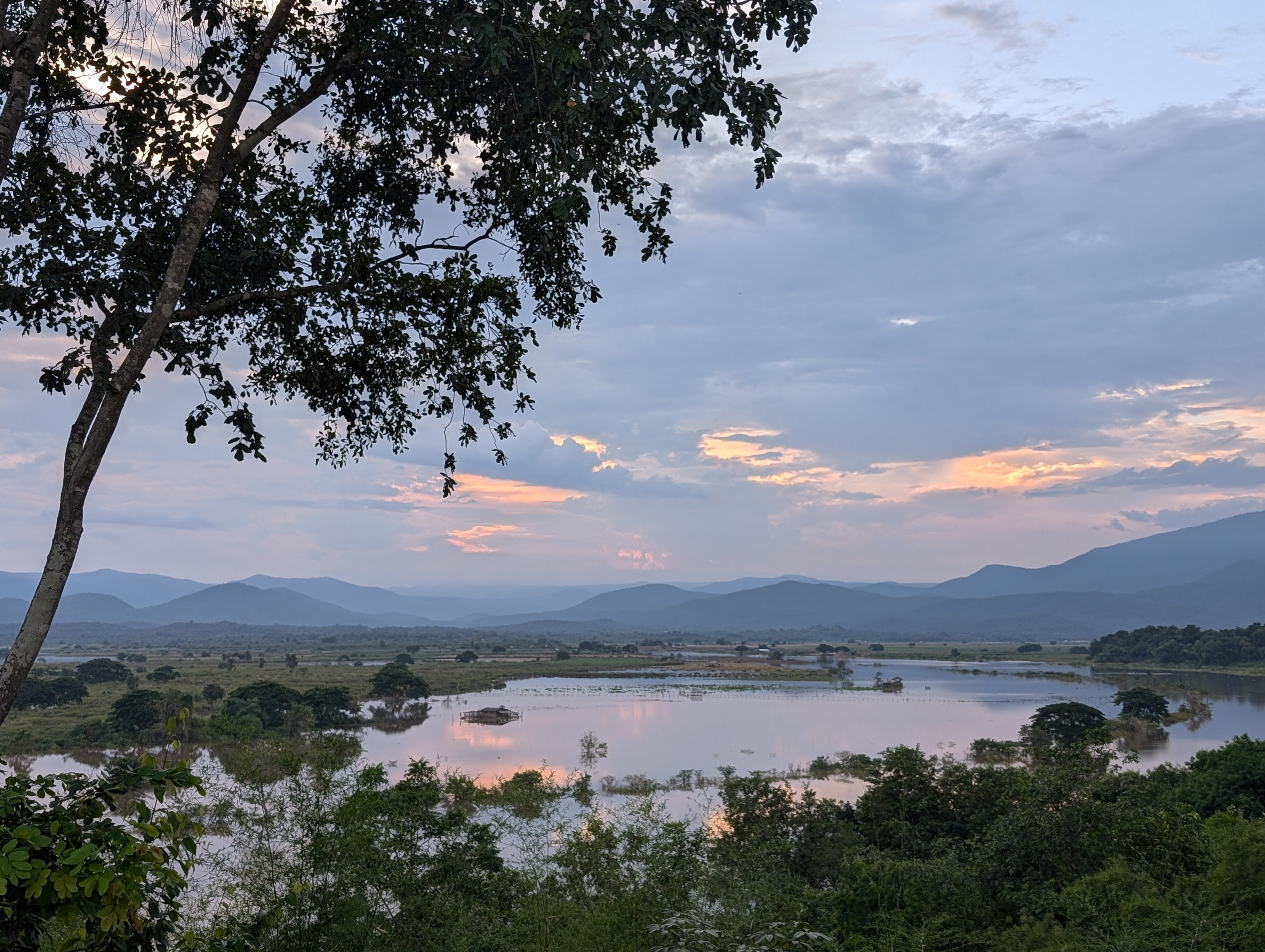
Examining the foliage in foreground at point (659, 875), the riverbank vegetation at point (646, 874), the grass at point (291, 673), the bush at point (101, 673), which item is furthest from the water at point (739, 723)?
the bush at point (101, 673)

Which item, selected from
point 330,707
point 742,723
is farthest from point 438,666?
point 742,723

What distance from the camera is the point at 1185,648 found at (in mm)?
75000

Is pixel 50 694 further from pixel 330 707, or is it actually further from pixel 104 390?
pixel 104 390

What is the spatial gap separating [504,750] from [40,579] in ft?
98.7

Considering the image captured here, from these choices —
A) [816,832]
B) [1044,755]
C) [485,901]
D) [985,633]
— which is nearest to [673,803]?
[816,832]

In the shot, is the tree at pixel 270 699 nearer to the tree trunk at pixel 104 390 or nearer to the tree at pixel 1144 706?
the tree trunk at pixel 104 390

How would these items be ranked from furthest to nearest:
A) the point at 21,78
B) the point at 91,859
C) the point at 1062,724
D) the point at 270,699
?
the point at 270,699 < the point at 1062,724 < the point at 21,78 < the point at 91,859

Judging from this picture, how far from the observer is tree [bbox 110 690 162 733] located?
107ft

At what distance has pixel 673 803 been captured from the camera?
902 inches

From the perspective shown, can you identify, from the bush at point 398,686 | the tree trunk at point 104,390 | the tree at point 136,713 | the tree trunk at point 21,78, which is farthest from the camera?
the bush at point 398,686

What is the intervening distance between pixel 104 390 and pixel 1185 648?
8965 cm

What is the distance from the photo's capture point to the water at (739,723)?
3066cm

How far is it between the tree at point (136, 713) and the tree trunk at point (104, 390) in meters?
33.8

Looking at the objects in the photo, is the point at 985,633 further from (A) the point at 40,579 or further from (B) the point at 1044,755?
(A) the point at 40,579
